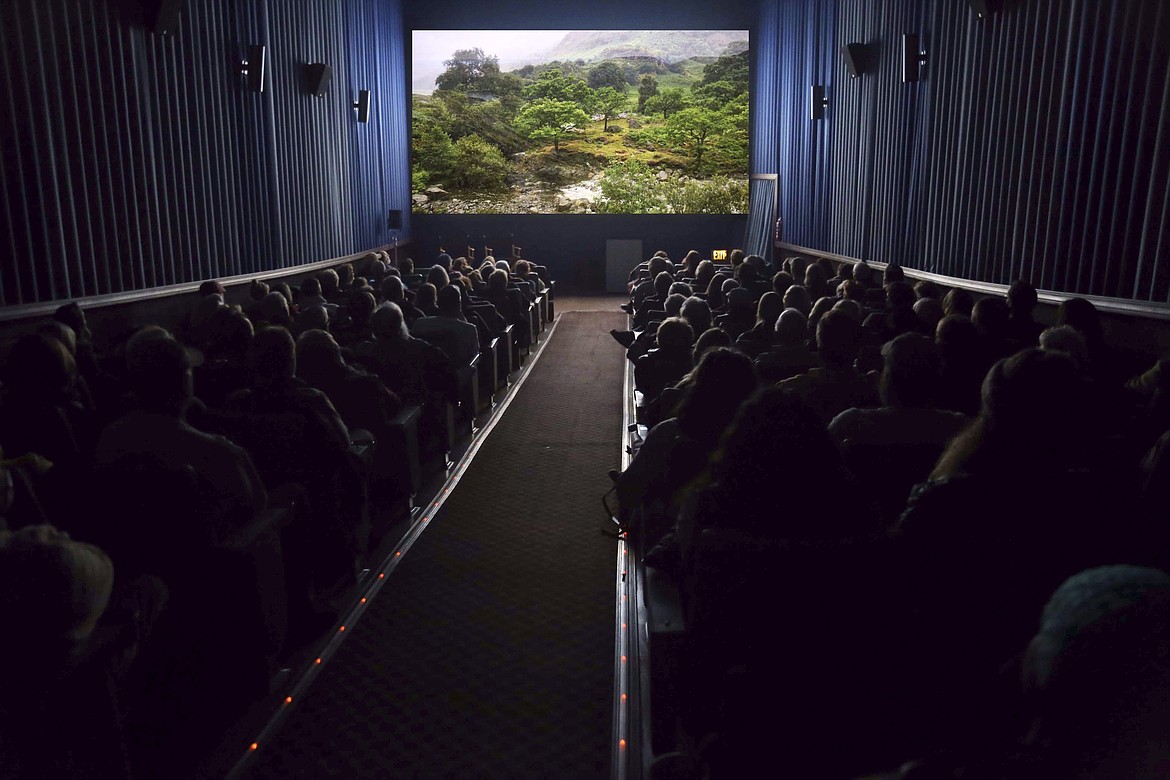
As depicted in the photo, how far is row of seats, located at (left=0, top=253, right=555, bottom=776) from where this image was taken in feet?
5.86

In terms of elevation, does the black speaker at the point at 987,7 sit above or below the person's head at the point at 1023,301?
above

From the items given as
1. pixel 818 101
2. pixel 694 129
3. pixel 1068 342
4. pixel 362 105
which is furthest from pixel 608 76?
pixel 1068 342

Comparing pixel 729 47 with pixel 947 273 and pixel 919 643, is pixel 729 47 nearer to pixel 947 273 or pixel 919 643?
pixel 947 273

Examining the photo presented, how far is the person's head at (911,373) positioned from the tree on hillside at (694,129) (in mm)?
17114

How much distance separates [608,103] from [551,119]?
1.29 meters

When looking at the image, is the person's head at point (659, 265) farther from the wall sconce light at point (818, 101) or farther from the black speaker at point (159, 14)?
the black speaker at point (159, 14)

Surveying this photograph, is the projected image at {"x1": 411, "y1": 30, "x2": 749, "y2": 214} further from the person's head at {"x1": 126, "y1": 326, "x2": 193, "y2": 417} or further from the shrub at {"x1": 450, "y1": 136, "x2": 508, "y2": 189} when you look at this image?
the person's head at {"x1": 126, "y1": 326, "x2": 193, "y2": 417}

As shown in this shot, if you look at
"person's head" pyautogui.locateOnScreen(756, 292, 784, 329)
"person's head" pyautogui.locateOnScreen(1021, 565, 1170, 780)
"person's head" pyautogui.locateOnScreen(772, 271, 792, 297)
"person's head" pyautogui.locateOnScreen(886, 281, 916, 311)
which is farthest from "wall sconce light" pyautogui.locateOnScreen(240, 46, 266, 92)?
"person's head" pyautogui.locateOnScreen(1021, 565, 1170, 780)

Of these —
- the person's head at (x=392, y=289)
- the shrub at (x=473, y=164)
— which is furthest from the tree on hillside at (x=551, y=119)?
the person's head at (x=392, y=289)

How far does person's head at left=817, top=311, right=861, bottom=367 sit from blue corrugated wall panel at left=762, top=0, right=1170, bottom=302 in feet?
9.09

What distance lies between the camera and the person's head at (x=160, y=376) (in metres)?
2.47

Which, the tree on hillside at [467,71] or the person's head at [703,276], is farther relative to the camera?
the tree on hillside at [467,71]

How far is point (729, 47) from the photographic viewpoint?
61.7 ft

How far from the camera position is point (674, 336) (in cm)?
481
